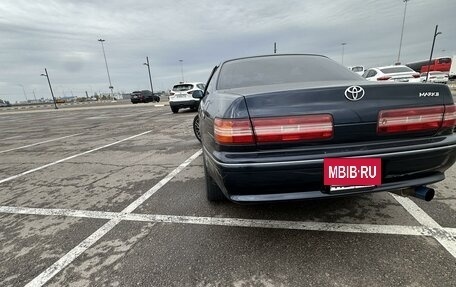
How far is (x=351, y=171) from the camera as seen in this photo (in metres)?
1.75

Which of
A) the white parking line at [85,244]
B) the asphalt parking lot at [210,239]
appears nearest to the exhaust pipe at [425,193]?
the asphalt parking lot at [210,239]

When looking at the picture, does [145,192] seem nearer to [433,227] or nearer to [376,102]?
[376,102]

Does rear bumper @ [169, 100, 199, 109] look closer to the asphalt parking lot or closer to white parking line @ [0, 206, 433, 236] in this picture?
the asphalt parking lot

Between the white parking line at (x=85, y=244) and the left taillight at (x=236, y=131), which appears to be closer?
the left taillight at (x=236, y=131)

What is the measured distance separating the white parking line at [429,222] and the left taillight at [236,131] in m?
1.69

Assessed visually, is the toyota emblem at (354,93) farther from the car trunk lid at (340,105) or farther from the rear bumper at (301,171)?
the rear bumper at (301,171)

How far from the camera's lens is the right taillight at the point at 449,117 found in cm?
190

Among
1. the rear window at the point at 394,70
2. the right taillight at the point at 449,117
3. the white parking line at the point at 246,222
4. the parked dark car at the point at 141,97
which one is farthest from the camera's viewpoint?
the parked dark car at the point at 141,97

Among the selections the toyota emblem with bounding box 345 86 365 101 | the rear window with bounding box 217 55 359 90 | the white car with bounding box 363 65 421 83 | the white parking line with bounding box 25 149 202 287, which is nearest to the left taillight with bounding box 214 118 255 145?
the toyota emblem with bounding box 345 86 365 101

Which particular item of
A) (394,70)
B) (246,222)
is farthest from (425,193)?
(394,70)

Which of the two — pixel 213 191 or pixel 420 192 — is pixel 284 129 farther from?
pixel 213 191

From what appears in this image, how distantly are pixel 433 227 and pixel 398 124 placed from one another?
1107mm

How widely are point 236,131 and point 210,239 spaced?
1057 millimetres

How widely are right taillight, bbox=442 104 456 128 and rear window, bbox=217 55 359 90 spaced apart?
2.71ft
